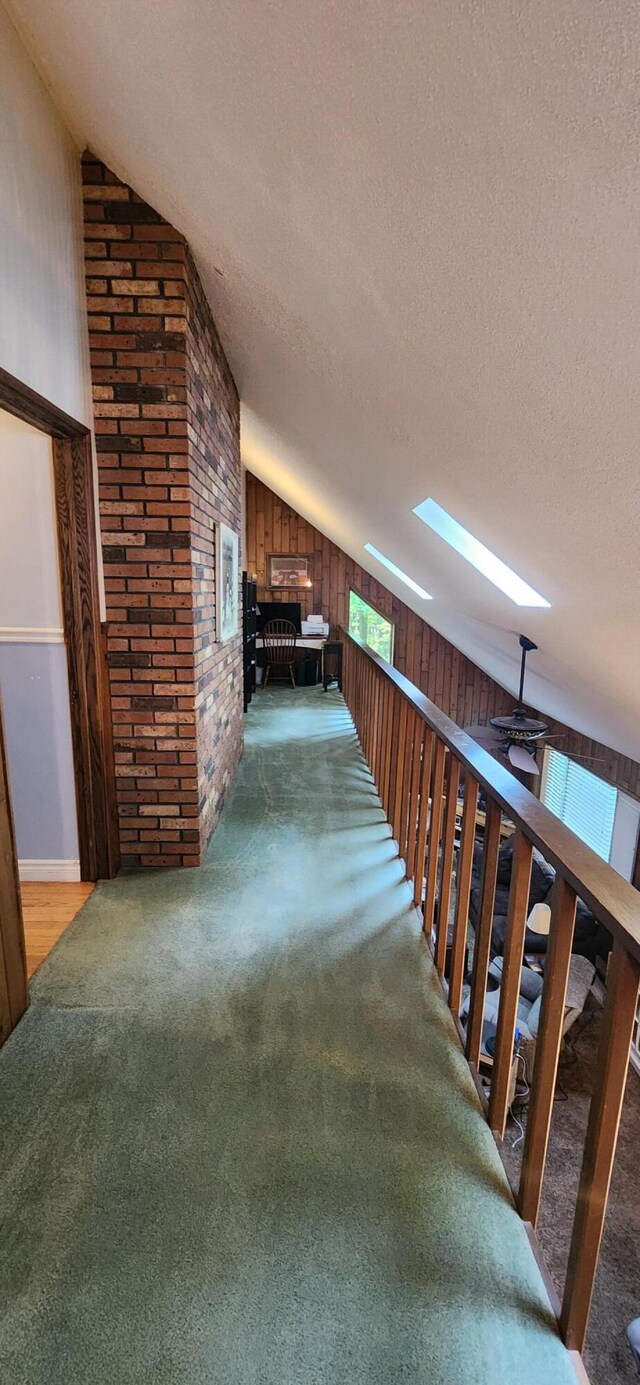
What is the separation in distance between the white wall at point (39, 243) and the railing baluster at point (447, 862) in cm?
173

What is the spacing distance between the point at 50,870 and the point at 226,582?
171 cm

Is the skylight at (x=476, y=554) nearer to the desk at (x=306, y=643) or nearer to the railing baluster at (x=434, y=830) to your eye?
the railing baluster at (x=434, y=830)

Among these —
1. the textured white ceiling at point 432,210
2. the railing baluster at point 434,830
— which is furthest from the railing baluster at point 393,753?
the textured white ceiling at point 432,210

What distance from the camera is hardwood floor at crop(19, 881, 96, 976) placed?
2.07 meters

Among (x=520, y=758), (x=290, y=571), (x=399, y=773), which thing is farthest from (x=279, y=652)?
(x=399, y=773)

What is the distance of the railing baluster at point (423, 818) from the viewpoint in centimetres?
218

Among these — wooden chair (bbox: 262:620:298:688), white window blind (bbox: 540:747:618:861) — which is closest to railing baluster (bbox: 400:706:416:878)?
white window blind (bbox: 540:747:618:861)

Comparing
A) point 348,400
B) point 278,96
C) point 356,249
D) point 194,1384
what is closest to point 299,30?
point 278,96

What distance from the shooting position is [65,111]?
1.90 metres

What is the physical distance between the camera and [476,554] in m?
3.21

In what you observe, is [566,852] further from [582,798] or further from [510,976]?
[582,798]

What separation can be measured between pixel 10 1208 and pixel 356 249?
2.20 m

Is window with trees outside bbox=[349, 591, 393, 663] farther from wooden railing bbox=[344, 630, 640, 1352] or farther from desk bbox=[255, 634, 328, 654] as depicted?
wooden railing bbox=[344, 630, 640, 1352]

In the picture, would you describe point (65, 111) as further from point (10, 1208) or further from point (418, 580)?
point (418, 580)
